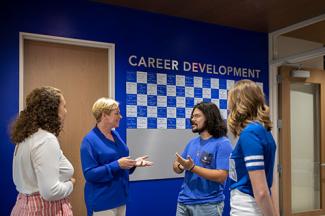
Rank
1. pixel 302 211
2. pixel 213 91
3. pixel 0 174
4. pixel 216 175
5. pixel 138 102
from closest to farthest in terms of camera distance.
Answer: pixel 216 175 < pixel 0 174 < pixel 138 102 < pixel 213 91 < pixel 302 211

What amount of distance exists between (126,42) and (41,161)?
2020 millimetres

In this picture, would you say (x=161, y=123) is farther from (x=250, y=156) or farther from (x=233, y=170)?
(x=250, y=156)

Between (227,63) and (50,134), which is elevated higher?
(227,63)

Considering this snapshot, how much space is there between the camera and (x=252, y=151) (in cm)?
159

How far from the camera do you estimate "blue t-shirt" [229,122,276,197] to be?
159 centimetres

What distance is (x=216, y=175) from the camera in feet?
7.21

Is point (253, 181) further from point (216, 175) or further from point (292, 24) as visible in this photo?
point (292, 24)

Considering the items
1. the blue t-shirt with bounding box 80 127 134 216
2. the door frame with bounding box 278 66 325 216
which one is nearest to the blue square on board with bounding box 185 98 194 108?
the door frame with bounding box 278 66 325 216

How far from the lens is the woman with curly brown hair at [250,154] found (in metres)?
A: 1.58

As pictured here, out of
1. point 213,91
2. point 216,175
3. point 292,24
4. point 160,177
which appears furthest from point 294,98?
point 216,175

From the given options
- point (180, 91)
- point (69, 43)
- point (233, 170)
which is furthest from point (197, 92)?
point (233, 170)

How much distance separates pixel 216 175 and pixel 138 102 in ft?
4.86

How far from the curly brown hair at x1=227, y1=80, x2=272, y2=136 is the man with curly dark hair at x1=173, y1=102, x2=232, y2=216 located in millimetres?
537

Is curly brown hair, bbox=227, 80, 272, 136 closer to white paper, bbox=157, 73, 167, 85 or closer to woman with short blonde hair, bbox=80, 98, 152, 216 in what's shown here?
woman with short blonde hair, bbox=80, 98, 152, 216
